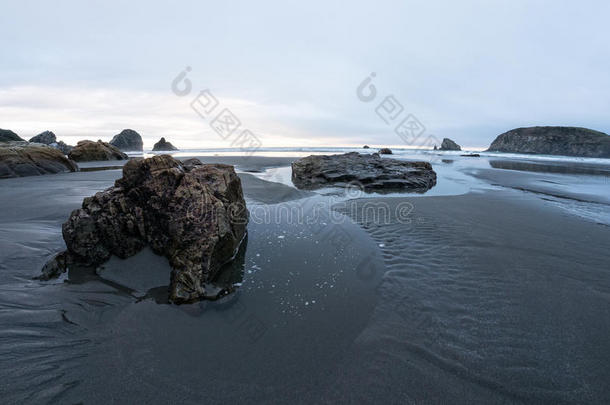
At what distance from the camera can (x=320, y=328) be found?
3096 mm

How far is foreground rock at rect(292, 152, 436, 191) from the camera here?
14125 mm

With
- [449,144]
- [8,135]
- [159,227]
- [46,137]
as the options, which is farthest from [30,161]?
[449,144]

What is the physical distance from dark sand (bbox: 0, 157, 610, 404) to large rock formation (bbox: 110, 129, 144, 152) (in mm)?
89839

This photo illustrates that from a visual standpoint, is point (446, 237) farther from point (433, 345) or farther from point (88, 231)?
point (88, 231)

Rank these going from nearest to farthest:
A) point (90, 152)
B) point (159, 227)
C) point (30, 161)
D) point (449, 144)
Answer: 1. point (159, 227)
2. point (30, 161)
3. point (90, 152)
4. point (449, 144)

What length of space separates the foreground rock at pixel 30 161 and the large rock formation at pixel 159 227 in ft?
52.2

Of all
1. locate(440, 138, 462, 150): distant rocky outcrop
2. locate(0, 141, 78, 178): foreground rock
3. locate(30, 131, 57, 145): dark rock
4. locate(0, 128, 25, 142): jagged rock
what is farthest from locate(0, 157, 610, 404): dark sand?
locate(440, 138, 462, 150): distant rocky outcrop

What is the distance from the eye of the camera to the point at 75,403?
2.01 metres

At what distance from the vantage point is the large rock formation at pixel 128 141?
7738 centimetres

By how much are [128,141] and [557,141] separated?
137m

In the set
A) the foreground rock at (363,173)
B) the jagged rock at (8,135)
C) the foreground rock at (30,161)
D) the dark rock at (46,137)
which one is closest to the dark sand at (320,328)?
the foreground rock at (363,173)

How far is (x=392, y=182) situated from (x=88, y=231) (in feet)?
43.2

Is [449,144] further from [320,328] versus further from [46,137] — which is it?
[46,137]

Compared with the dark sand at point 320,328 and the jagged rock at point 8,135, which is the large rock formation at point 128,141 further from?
the dark sand at point 320,328
